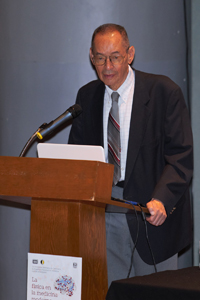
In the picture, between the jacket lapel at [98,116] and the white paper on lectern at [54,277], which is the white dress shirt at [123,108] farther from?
the white paper on lectern at [54,277]

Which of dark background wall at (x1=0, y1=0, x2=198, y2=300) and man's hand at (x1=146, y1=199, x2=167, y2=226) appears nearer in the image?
man's hand at (x1=146, y1=199, x2=167, y2=226)

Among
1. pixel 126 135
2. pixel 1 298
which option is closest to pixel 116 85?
pixel 126 135

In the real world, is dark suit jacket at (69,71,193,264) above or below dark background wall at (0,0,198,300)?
below

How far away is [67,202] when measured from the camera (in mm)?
1601

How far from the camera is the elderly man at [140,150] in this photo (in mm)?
2238

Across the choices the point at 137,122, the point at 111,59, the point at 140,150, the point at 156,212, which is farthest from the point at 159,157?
the point at 111,59

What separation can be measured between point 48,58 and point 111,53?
0.79m

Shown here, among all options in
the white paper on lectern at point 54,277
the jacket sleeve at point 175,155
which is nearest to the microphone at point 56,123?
the jacket sleeve at point 175,155

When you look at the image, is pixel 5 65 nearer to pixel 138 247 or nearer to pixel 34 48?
pixel 34 48

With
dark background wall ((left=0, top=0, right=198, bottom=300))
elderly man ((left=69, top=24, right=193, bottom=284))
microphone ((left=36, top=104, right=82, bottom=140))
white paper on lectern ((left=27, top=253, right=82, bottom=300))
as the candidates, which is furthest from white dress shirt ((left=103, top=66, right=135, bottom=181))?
white paper on lectern ((left=27, top=253, right=82, bottom=300))

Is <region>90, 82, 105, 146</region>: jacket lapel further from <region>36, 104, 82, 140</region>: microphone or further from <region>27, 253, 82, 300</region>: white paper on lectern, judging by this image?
<region>27, 253, 82, 300</region>: white paper on lectern

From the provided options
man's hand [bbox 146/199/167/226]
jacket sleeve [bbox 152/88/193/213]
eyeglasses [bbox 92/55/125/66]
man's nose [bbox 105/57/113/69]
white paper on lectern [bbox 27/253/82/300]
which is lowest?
white paper on lectern [bbox 27/253/82/300]

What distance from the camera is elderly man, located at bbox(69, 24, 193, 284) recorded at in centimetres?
224

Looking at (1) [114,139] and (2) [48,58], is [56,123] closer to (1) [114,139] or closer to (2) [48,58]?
(1) [114,139]
